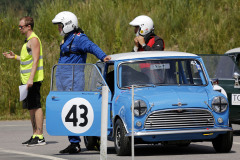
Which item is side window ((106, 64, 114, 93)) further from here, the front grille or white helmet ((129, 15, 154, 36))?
the front grille

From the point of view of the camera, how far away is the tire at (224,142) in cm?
1059

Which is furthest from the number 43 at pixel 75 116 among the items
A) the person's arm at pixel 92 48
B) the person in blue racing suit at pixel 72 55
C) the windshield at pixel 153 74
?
the person's arm at pixel 92 48

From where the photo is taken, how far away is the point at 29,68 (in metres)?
12.6

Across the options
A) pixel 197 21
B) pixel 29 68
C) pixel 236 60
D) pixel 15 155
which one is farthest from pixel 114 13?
pixel 15 155

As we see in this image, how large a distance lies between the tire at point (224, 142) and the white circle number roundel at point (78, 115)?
1948mm

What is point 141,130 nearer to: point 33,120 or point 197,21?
point 33,120

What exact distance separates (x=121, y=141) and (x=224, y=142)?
1.60m

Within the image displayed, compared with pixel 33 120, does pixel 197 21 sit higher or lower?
higher

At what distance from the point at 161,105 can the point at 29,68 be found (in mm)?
3268

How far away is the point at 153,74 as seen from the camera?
11242mm

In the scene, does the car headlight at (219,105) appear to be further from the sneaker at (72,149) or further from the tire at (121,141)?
the sneaker at (72,149)

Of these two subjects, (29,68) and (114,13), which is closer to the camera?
(29,68)

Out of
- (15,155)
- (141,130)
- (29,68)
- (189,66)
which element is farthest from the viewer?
(29,68)

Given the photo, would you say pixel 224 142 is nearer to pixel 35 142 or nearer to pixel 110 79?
pixel 110 79
